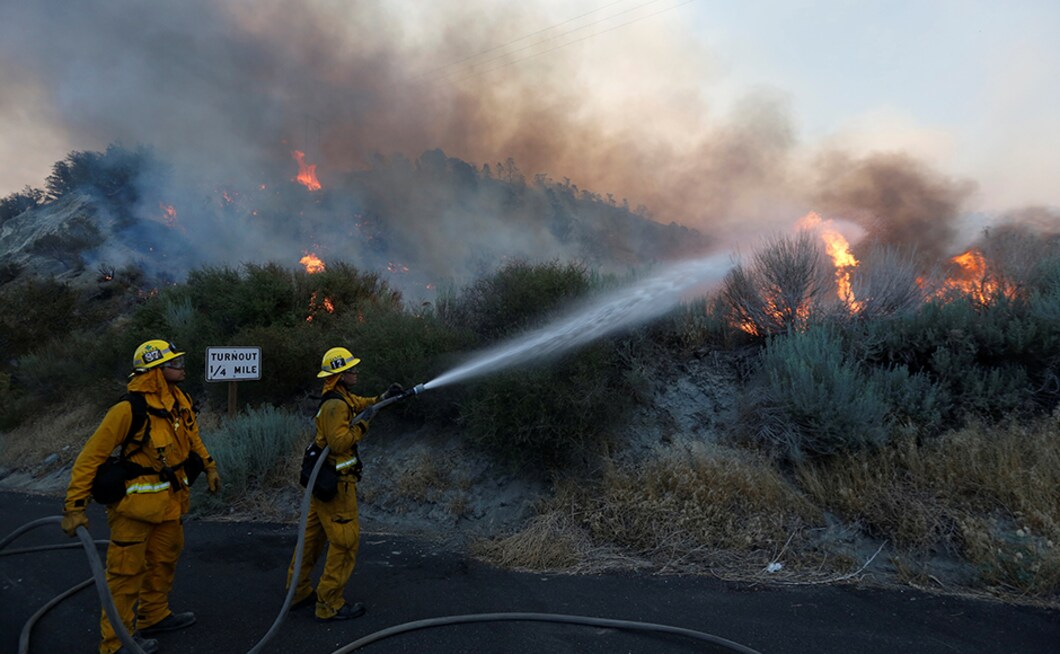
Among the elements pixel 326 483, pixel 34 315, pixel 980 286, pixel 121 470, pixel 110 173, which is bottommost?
pixel 326 483

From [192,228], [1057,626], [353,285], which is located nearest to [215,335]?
[353,285]

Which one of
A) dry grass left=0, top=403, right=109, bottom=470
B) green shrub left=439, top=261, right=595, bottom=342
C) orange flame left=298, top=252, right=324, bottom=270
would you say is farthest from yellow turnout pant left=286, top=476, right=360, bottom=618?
orange flame left=298, top=252, right=324, bottom=270

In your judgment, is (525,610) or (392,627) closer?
(392,627)

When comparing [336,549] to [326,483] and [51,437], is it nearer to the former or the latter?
[326,483]

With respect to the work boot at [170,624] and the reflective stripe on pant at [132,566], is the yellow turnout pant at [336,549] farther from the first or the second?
the reflective stripe on pant at [132,566]

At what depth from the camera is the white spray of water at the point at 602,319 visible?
Result: 7.13m

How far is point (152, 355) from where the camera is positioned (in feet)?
13.9

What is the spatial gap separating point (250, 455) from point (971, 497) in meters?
7.80

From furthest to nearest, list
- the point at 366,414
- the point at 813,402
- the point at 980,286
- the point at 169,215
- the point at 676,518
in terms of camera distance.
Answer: the point at 169,215 < the point at 980,286 < the point at 813,402 < the point at 676,518 < the point at 366,414

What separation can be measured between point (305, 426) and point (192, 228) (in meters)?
26.2

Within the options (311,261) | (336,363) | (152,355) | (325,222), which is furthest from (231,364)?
(325,222)

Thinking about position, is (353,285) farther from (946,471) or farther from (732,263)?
(946,471)

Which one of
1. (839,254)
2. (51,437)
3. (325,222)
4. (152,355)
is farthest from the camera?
(325,222)

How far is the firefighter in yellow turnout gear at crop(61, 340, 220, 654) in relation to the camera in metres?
3.85
